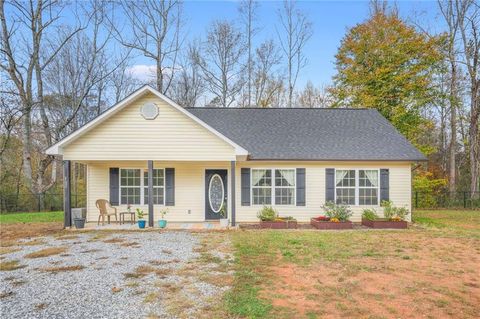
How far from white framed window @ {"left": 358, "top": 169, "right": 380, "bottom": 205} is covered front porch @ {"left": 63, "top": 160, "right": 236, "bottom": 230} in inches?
205

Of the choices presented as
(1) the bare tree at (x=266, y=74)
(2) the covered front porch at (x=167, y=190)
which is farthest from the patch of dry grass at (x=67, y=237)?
(1) the bare tree at (x=266, y=74)

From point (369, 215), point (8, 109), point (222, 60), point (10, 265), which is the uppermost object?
point (222, 60)

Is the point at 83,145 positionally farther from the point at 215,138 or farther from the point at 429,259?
the point at 429,259

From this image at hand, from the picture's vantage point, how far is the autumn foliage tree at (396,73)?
21609 millimetres

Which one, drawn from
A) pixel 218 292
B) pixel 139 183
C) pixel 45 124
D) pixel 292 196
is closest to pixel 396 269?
pixel 218 292

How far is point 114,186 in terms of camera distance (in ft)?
43.4

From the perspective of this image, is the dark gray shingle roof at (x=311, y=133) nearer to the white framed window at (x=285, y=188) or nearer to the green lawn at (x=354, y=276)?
the white framed window at (x=285, y=188)

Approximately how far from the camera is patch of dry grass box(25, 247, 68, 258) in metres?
7.62

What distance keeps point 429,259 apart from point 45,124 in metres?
21.1

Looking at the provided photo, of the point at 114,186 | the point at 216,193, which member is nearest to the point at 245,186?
the point at 216,193

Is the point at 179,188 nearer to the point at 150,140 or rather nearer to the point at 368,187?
the point at 150,140

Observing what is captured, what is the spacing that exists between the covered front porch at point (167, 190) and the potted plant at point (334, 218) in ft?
11.5

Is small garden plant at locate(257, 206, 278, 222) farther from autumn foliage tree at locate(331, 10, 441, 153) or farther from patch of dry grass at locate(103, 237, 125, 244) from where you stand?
autumn foliage tree at locate(331, 10, 441, 153)

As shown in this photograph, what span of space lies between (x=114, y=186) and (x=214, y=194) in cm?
400
